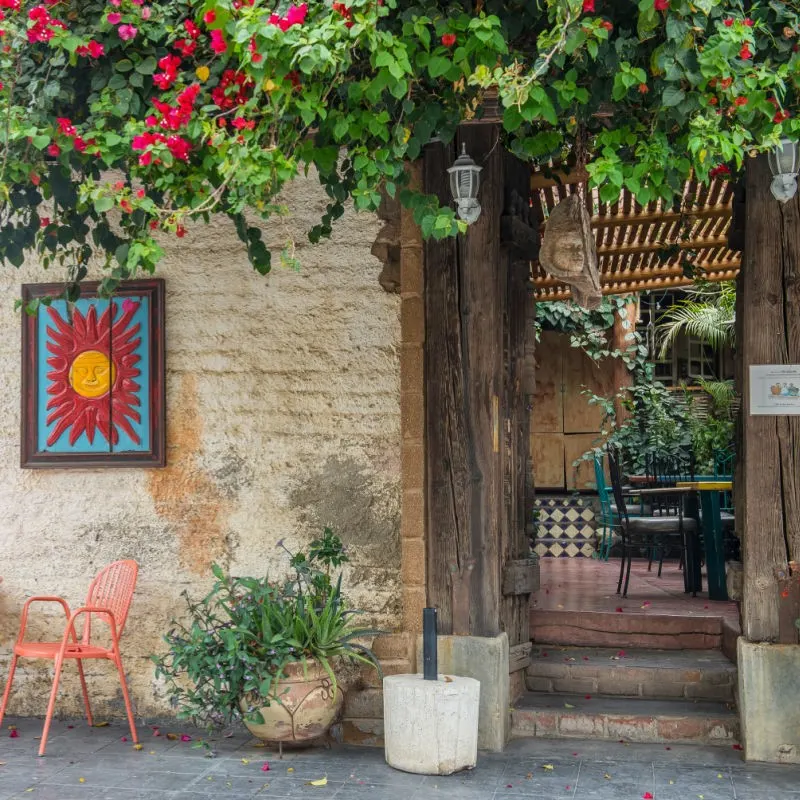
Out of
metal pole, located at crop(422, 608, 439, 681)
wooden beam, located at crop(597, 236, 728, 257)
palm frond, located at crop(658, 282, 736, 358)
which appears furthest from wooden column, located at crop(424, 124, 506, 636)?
palm frond, located at crop(658, 282, 736, 358)

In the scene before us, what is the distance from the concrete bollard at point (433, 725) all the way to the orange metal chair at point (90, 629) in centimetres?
130

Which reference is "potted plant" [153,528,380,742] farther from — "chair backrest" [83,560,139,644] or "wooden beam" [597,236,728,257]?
"wooden beam" [597,236,728,257]

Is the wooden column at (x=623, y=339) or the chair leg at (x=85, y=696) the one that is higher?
the wooden column at (x=623, y=339)

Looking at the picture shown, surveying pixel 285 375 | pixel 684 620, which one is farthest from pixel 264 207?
pixel 684 620

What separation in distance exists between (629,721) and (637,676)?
16.9 inches

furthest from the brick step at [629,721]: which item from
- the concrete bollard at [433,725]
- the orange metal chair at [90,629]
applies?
the orange metal chair at [90,629]

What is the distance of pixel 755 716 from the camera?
507 centimetres

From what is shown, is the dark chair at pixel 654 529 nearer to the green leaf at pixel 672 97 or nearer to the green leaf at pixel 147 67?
the green leaf at pixel 672 97

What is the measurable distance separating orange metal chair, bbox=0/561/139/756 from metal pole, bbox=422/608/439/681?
1454 millimetres

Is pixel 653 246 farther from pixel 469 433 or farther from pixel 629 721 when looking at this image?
pixel 629 721

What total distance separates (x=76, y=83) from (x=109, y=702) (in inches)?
123

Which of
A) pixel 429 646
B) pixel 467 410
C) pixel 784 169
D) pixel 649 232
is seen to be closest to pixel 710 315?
pixel 649 232

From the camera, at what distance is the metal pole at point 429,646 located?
4961 mm

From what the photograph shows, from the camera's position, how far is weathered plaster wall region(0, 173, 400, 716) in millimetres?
5695
